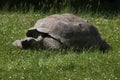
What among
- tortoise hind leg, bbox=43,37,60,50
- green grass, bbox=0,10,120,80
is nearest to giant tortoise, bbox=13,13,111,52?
tortoise hind leg, bbox=43,37,60,50

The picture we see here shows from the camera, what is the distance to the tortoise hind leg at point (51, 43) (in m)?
8.81

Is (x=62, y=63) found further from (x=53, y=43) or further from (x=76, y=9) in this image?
(x=76, y=9)

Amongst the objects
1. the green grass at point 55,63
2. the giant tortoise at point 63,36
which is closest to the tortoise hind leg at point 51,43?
the giant tortoise at point 63,36

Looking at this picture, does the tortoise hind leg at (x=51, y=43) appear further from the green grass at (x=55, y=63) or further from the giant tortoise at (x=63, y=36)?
the green grass at (x=55, y=63)

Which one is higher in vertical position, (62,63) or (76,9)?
(62,63)

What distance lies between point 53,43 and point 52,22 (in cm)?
52

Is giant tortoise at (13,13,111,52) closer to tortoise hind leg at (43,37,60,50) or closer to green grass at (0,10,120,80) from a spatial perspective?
tortoise hind leg at (43,37,60,50)

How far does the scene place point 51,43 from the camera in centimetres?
885

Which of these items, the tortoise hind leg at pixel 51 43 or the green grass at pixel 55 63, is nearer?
the green grass at pixel 55 63

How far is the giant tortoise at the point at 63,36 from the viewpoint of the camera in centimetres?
886

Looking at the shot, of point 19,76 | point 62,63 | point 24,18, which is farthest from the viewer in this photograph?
point 24,18

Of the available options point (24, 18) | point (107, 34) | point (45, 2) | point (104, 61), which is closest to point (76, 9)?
point (45, 2)

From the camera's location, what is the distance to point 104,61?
27.0 ft

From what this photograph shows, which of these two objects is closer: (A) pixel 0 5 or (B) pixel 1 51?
(B) pixel 1 51
